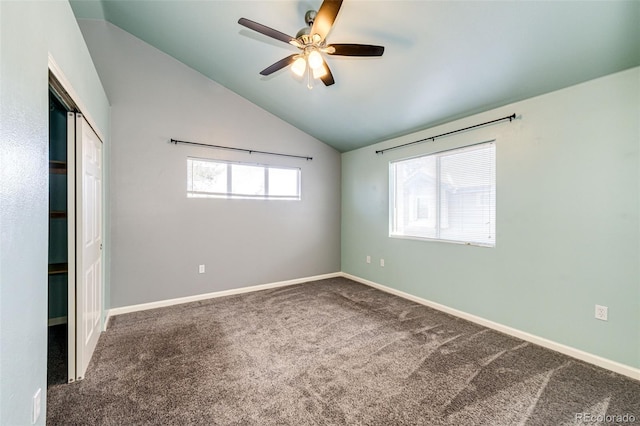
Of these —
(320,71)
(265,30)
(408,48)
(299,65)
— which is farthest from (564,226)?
(265,30)

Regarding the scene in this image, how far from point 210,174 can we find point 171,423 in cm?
304

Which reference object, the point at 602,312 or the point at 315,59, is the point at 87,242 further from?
the point at 602,312

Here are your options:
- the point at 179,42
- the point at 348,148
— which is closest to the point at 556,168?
the point at 348,148

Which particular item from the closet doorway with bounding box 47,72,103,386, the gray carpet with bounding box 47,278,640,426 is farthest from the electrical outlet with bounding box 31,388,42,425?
the closet doorway with bounding box 47,72,103,386

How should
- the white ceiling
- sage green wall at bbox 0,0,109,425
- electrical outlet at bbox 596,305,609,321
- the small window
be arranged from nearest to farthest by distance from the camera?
sage green wall at bbox 0,0,109,425 < the white ceiling < electrical outlet at bbox 596,305,609,321 < the small window

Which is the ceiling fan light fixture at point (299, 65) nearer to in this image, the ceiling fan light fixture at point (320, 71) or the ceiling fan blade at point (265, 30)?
the ceiling fan light fixture at point (320, 71)

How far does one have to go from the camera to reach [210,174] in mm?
3949

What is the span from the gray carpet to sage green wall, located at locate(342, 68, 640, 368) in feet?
1.03

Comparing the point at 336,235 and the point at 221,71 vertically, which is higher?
the point at 221,71

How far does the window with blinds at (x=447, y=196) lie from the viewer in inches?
120

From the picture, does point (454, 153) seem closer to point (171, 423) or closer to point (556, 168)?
point (556, 168)

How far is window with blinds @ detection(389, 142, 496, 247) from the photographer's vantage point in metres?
3.05

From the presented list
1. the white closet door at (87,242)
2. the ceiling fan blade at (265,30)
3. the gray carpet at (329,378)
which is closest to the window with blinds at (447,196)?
the gray carpet at (329,378)

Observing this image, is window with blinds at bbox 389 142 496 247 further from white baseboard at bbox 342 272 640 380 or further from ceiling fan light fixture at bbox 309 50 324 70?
ceiling fan light fixture at bbox 309 50 324 70
